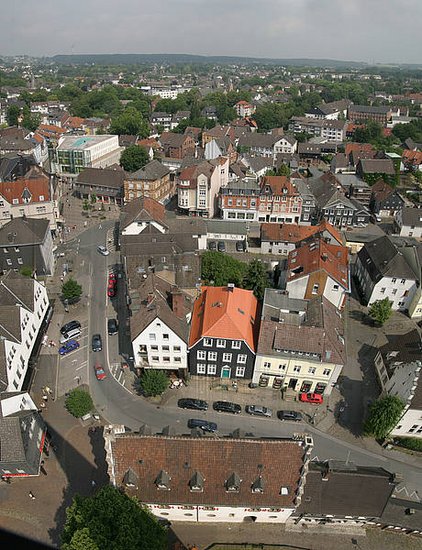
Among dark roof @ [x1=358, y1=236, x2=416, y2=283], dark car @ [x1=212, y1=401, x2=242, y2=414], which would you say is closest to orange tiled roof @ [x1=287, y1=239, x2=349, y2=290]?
dark roof @ [x1=358, y1=236, x2=416, y2=283]

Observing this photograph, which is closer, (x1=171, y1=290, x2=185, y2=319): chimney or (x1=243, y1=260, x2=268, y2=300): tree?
(x1=171, y1=290, x2=185, y2=319): chimney

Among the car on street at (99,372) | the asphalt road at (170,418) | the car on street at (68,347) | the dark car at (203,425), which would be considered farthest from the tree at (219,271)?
the dark car at (203,425)

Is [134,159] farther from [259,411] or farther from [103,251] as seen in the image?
[259,411]

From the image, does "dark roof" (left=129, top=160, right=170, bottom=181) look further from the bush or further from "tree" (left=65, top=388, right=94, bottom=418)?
the bush

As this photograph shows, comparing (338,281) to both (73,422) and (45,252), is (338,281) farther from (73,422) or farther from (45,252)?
(45,252)

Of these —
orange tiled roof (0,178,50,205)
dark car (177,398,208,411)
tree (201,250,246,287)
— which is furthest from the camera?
orange tiled roof (0,178,50,205)

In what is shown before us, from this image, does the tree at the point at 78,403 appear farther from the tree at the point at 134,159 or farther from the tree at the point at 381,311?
the tree at the point at 134,159

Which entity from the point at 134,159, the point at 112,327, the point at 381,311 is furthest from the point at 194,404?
the point at 134,159

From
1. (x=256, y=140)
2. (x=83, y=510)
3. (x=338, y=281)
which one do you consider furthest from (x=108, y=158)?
(x=83, y=510)
